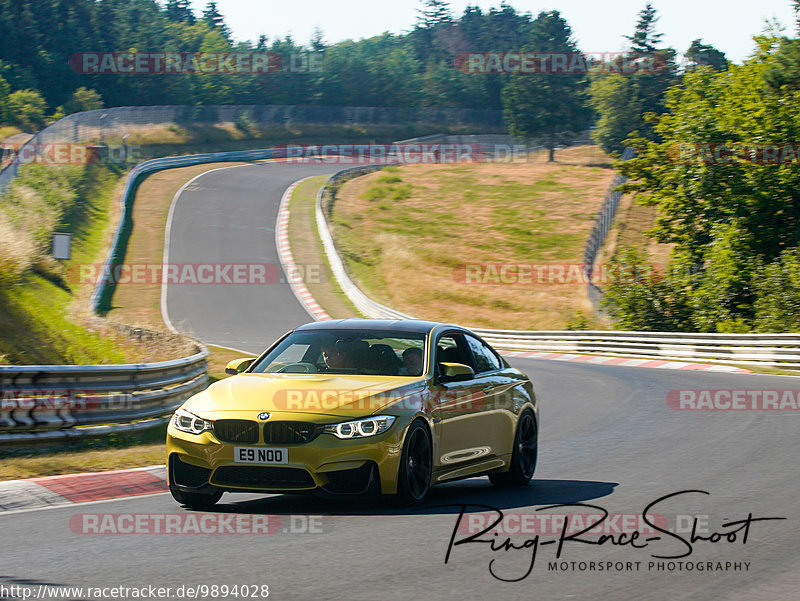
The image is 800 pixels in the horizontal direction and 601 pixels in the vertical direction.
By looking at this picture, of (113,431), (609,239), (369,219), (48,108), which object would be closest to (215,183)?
(369,219)

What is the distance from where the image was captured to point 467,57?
142 metres

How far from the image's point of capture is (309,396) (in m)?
7.88

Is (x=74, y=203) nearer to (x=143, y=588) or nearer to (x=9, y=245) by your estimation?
(x=9, y=245)

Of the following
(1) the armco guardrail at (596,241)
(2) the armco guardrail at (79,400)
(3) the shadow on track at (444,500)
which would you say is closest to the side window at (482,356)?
(3) the shadow on track at (444,500)

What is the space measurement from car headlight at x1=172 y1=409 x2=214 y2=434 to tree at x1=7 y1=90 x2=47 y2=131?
227ft

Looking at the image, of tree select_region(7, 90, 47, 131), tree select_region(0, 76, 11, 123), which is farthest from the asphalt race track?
tree select_region(7, 90, 47, 131)

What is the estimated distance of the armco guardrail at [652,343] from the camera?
25.6 metres

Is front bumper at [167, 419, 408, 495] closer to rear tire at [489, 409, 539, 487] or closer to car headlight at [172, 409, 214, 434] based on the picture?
car headlight at [172, 409, 214, 434]

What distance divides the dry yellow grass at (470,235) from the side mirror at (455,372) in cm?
3066

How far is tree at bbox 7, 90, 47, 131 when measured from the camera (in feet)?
239

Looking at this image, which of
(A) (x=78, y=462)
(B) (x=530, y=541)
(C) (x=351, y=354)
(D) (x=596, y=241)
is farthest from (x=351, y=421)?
(D) (x=596, y=241)

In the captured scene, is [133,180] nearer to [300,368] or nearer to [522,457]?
[522,457]

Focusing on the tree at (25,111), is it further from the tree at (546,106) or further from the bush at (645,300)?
the bush at (645,300)

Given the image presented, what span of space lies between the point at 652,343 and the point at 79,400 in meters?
21.8
